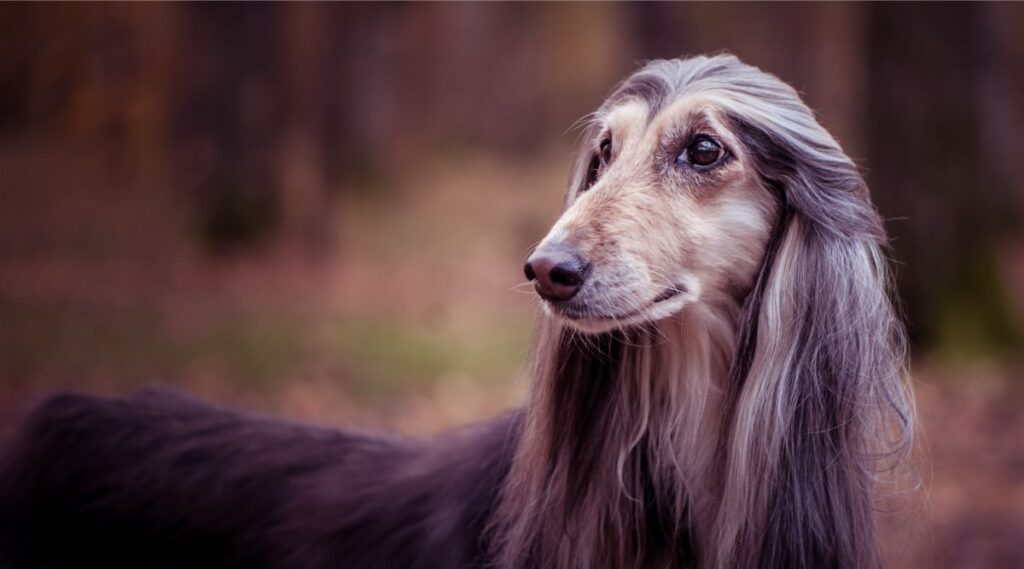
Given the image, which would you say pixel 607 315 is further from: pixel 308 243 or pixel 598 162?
pixel 308 243

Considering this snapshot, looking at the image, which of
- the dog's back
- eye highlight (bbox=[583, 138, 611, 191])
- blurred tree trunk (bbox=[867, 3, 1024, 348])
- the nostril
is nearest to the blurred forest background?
blurred tree trunk (bbox=[867, 3, 1024, 348])

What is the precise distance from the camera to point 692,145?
9.39ft

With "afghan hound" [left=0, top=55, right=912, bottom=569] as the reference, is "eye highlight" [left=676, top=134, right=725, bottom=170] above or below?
above

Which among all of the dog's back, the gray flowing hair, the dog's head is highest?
the dog's head

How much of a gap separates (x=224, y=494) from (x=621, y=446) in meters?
1.25

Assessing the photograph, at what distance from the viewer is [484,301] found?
1166 cm

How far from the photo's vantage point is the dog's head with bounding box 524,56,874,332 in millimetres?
2674

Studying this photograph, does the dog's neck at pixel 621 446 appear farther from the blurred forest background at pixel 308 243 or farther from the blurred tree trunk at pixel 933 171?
the blurred tree trunk at pixel 933 171

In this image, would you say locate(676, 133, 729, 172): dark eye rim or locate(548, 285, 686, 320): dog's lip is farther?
locate(676, 133, 729, 172): dark eye rim

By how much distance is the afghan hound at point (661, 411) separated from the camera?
8.89 feet

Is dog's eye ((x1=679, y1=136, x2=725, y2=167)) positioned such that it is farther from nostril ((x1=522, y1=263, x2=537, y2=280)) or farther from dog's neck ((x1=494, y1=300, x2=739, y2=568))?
nostril ((x1=522, y1=263, x2=537, y2=280))

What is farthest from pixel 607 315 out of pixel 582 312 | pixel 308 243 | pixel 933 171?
pixel 308 243

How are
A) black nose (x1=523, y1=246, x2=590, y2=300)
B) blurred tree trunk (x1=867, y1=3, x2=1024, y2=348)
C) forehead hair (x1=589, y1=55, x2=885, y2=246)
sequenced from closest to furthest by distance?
black nose (x1=523, y1=246, x2=590, y2=300) → forehead hair (x1=589, y1=55, x2=885, y2=246) → blurred tree trunk (x1=867, y1=3, x2=1024, y2=348)

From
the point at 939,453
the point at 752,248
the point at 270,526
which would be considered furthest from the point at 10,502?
the point at 939,453
